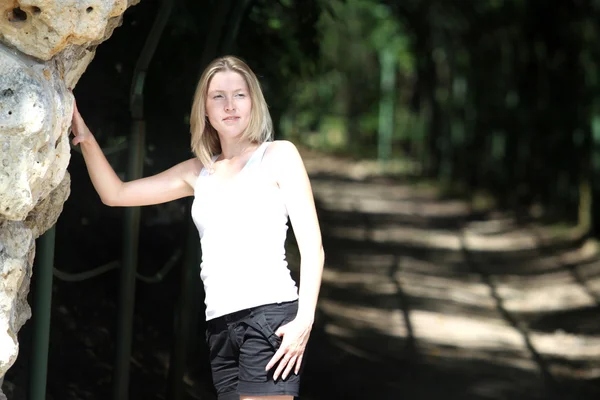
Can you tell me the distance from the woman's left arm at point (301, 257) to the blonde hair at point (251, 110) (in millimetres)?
156

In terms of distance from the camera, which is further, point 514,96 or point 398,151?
point 398,151

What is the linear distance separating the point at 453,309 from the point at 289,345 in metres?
5.60

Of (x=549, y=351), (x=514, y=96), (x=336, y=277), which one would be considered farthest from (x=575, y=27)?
(x=549, y=351)

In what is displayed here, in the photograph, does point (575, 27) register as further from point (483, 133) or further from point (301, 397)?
point (301, 397)

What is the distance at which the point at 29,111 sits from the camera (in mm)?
2334

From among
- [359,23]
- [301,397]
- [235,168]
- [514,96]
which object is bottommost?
[301,397]

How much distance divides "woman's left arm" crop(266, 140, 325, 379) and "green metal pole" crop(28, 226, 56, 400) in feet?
2.46

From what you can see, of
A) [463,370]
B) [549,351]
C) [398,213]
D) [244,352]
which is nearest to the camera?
[244,352]

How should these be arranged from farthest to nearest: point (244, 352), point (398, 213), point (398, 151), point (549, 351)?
point (398, 151)
point (398, 213)
point (549, 351)
point (244, 352)

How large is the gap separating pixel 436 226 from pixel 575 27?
9.55ft

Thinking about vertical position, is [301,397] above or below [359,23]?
below

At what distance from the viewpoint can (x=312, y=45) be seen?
5.37 metres

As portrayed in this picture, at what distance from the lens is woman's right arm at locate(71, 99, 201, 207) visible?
9.90 ft

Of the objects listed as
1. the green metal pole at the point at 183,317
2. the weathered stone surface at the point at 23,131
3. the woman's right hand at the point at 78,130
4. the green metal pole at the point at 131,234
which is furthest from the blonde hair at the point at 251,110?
the green metal pole at the point at 183,317
